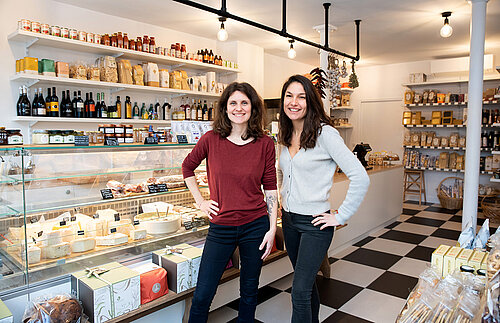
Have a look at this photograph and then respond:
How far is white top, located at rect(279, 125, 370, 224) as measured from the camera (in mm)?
1821

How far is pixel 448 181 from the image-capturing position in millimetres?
7492

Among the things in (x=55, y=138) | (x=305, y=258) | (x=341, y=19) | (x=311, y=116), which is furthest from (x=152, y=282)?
Answer: (x=341, y=19)

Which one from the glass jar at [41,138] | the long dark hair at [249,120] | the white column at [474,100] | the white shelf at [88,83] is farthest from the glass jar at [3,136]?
the white column at [474,100]

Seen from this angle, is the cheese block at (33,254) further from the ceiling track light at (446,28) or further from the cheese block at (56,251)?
the ceiling track light at (446,28)

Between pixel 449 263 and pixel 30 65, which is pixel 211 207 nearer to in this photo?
pixel 449 263

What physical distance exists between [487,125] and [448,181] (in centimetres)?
149

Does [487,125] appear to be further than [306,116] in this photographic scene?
Yes

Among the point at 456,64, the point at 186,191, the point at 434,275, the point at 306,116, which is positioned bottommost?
the point at 434,275

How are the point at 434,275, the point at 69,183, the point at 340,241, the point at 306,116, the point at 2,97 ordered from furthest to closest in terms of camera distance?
the point at 340,241
the point at 2,97
the point at 69,183
the point at 306,116
the point at 434,275

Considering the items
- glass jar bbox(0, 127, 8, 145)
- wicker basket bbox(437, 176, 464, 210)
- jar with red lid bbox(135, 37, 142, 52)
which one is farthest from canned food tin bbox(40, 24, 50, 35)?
wicker basket bbox(437, 176, 464, 210)

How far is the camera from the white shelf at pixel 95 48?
374 cm

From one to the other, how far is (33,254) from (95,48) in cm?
296

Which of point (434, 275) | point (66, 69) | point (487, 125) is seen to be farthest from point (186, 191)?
point (487, 125)

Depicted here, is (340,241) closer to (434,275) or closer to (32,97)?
(434,275)
